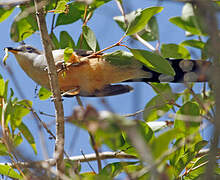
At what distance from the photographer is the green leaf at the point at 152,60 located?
9.06 ft

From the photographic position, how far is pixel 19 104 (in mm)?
3594

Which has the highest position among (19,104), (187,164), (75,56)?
(75,56)

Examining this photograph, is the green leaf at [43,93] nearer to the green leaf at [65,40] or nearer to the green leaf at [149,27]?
the green leaf at [65,40]

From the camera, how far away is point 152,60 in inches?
110

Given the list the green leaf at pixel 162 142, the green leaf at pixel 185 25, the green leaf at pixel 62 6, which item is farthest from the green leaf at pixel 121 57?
the green leaf at pixel 162 142

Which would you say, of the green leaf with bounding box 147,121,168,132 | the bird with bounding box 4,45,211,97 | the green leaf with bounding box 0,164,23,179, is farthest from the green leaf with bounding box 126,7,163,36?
the green leaf with bounding box 0,164,23,179

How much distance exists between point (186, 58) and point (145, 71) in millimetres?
537

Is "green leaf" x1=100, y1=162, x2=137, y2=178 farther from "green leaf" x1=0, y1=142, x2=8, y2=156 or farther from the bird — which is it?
the bird

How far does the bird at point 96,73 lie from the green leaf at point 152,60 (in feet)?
2.28

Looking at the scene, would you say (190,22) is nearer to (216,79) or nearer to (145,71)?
(145,71)

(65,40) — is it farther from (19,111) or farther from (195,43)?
(195,43)

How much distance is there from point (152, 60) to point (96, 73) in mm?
1182

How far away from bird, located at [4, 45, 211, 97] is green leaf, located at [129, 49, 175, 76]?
2.28 feet

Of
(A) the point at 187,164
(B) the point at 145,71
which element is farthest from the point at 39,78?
(A) the point at 187,164
